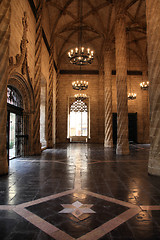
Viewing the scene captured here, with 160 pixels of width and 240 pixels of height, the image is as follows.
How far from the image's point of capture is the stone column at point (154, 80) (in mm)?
4996

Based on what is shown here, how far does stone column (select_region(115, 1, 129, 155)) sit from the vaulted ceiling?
3.12 metres

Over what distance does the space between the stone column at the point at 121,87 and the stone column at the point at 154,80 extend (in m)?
4.63

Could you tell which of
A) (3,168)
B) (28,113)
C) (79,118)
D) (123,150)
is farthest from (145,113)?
(3,168)

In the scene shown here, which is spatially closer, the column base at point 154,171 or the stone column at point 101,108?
the column base at point 154,171

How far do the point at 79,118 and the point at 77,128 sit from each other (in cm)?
127

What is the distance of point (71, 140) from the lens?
2045 cm

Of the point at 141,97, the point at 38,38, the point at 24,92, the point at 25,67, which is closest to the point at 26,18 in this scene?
the point at 38,38

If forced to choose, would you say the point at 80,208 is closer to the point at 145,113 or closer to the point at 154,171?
the point at 154,171

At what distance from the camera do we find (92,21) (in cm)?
1681

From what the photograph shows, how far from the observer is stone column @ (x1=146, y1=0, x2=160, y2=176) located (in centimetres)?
500

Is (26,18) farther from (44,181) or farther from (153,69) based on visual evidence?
(44,181)

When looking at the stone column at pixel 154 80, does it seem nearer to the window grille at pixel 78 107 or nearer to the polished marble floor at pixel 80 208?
the polished marble floor at pixel 80 208

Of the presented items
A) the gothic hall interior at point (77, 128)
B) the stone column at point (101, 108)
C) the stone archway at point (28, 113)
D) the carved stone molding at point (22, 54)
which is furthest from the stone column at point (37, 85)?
the stone column at point (101, 108)

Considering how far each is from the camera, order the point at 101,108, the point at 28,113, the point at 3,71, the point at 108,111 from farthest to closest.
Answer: the point at 101,108 < the point at 108,111 < the point at 28,113 < the point at 3,71
